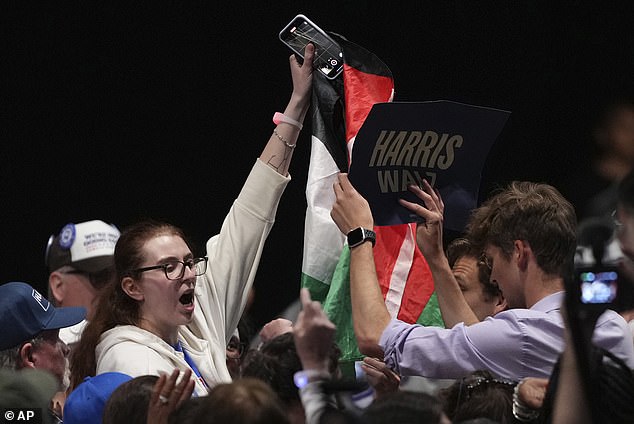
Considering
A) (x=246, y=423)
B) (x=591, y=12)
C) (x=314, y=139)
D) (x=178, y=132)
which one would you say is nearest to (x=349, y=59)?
(x=314, y=139)

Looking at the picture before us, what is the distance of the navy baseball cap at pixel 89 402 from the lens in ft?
8.96

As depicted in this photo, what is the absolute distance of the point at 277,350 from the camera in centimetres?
250

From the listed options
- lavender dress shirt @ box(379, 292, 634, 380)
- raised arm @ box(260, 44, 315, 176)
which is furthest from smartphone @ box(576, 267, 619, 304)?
raised arm @ box(260, 44, 315, 176)

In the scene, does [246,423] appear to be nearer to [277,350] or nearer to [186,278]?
[277,350]

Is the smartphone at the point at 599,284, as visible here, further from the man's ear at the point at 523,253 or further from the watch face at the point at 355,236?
the watch face at the point at 355,236

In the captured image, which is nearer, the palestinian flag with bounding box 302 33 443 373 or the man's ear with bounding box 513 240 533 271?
the man's ear with bounding box 513 240 533 271

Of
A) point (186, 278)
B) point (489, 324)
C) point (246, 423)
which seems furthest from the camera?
point (186, 278)

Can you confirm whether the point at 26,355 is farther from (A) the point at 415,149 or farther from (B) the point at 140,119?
(B) the point at 140,119

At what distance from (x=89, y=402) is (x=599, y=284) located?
1313mm

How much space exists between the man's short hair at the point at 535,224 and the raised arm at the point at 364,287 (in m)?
0.30

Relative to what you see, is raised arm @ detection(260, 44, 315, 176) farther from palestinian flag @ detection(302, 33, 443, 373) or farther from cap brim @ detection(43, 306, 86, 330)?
cap brim @ detection(43, 306, 86, 330)

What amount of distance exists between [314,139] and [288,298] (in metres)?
2.49

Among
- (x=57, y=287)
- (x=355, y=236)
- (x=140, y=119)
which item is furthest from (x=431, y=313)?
(x=140, y=119)

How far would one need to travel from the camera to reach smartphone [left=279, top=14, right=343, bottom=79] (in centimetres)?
352
